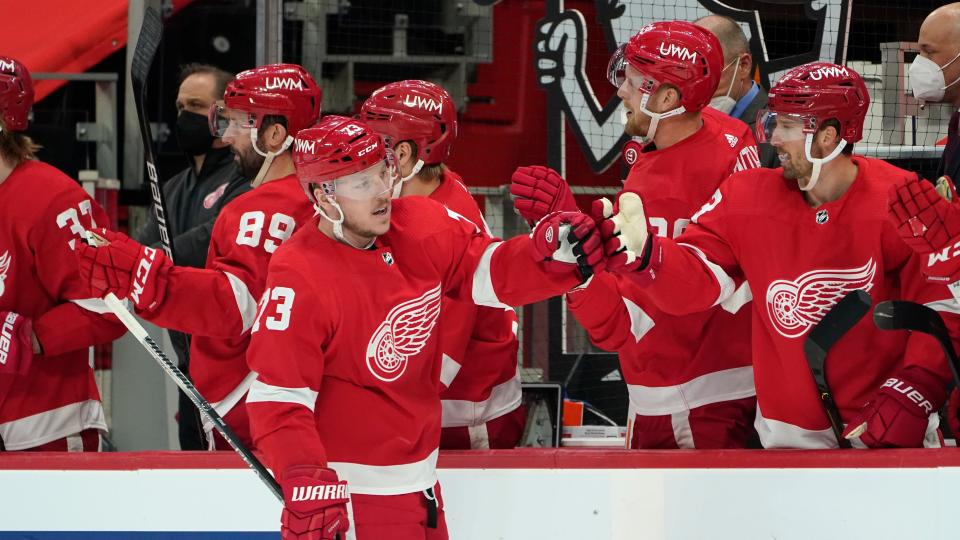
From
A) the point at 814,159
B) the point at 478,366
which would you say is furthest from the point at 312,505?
the point at 814,159

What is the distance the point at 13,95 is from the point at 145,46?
0.35 m

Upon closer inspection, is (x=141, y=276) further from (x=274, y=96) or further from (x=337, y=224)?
(x=274, y=96)

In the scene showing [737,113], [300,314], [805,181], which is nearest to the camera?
[300,314]

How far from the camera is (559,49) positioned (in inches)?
179

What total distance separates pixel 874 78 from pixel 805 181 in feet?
5.37

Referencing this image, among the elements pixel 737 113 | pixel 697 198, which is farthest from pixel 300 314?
pixel 737 113

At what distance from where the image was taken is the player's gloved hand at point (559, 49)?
4.55m

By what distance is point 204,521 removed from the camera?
9.64 ft

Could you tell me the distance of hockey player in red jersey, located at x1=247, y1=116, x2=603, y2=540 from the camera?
2482 millimetres

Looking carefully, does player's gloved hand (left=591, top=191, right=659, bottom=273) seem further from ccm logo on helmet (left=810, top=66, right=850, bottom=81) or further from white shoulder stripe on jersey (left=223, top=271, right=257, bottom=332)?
white shoulder stripe on jersey (left=223, top=271, right=257, bottom=332)

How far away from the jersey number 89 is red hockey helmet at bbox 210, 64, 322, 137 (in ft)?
0.96

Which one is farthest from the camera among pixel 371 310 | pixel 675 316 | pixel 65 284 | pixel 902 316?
pixel 65 284

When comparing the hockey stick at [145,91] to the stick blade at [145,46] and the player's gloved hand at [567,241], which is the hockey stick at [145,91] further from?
the player's gloved hand at [567,241]

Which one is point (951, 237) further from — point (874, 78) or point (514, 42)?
point (514, 42)
